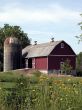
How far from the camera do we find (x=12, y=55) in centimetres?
8175

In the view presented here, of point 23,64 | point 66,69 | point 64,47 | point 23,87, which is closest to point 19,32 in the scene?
point 23,64

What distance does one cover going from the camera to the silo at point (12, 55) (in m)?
81.3

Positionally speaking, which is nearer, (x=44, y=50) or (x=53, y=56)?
(x=53, y=56)

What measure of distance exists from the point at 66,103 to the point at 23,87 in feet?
5.81

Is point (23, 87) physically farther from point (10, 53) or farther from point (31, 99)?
point (10, 53)

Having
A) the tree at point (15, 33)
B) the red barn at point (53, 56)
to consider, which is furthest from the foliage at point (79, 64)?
the tree at point (15, 33)

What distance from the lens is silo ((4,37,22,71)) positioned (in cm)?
8131

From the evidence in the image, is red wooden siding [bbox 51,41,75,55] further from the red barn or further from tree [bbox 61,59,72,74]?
tree [bbox 61,59,72,74]

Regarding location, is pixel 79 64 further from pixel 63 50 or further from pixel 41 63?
pixel 63 50

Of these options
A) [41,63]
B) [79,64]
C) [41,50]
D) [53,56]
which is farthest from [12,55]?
[79,64]

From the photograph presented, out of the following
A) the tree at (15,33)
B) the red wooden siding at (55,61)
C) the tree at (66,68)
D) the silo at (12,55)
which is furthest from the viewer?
the tree at (15,33)

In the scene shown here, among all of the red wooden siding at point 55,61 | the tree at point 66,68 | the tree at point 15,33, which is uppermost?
the tree at point 15,33

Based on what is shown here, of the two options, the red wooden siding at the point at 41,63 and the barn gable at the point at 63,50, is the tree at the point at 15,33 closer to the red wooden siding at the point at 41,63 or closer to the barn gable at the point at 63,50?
the red wooden siding at the point at 41,63

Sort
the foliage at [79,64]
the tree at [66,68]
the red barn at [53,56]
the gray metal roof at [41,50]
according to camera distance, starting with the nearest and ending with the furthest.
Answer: the tree at [66,68] → the red barn at [53,56] → the gray metal roof at [41,50] → the foliage at [79,64]
